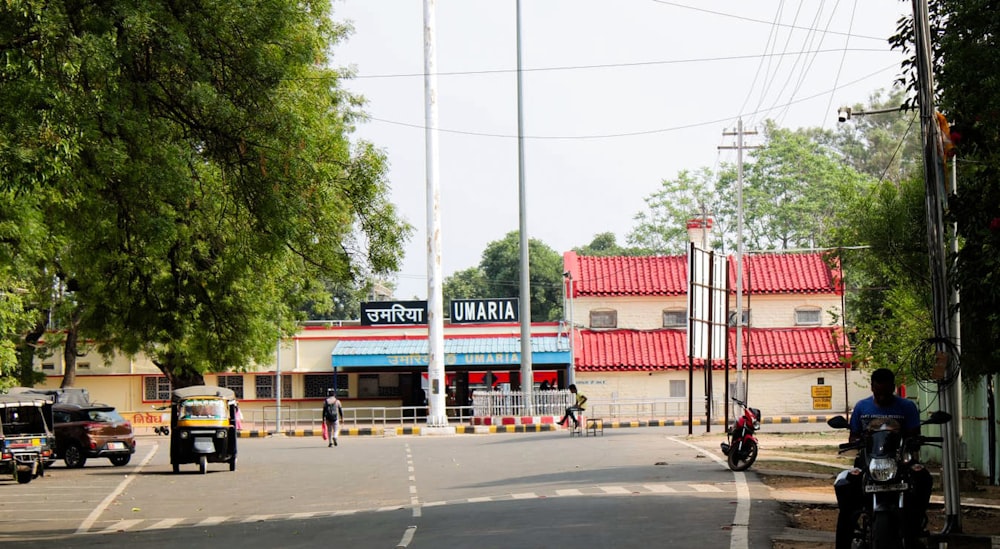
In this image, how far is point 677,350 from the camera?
191 ft

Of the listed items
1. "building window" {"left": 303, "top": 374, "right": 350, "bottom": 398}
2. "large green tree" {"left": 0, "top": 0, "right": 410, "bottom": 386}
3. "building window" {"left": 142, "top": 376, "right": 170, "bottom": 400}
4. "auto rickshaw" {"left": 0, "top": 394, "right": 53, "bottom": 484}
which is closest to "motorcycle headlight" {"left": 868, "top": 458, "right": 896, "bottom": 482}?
"large green tree" {"left": 0, "top": 0, "right": 410, "bottom": 386}

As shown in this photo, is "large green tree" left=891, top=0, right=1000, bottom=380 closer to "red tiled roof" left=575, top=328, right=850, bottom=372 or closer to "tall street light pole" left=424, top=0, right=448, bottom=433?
"tall street light pole" left=424, top=0, right=448, bottom=433

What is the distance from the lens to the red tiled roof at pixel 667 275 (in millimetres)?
59250

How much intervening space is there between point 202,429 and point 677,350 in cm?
3221

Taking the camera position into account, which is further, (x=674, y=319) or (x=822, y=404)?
(x=674, y=319)

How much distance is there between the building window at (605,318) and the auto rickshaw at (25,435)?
1282 inches

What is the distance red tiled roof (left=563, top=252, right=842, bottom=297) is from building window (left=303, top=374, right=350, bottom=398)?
11561 millimetres

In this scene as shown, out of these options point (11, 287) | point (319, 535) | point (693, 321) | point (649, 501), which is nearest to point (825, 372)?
point (693, 321)

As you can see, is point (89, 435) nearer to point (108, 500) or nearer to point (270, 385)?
point (108, 500)

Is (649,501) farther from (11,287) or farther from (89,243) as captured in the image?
(11,287)

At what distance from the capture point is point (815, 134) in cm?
9862

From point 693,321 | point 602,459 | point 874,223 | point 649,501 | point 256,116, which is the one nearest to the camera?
point 256,116

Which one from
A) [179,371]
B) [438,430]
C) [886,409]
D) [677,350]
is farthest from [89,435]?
[677,350]

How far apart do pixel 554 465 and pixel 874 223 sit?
331 inches
